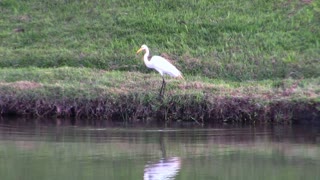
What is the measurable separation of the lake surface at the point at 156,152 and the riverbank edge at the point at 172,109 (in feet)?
1.60

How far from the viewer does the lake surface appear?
13.6 m

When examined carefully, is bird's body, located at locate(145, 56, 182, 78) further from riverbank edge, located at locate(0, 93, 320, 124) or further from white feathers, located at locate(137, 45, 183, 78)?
riverbank edge, located at locate(0, 93, 320, 124)

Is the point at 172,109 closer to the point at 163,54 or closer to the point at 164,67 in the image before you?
the point at 164,67

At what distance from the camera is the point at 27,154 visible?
49.6 feet

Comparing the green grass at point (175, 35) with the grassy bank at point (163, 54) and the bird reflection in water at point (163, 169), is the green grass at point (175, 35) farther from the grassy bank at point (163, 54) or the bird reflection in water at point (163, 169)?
the bird reflection in water at point (163, 169)

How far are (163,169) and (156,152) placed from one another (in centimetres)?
160

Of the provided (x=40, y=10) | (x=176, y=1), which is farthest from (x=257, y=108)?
(x=40, y=10)

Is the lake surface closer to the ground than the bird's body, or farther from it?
closer to the ground

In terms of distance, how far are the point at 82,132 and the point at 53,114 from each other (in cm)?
210

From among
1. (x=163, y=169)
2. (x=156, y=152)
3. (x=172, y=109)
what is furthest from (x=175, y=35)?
(x=163, y=169)

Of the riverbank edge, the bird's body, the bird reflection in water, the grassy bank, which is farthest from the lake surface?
the bird's body

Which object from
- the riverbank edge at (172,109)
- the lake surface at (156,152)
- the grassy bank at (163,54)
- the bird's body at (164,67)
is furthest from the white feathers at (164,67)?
the lake surface at (156,152)

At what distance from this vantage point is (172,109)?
1939 cm

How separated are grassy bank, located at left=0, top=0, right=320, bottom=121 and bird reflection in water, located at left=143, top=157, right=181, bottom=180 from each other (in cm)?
460
